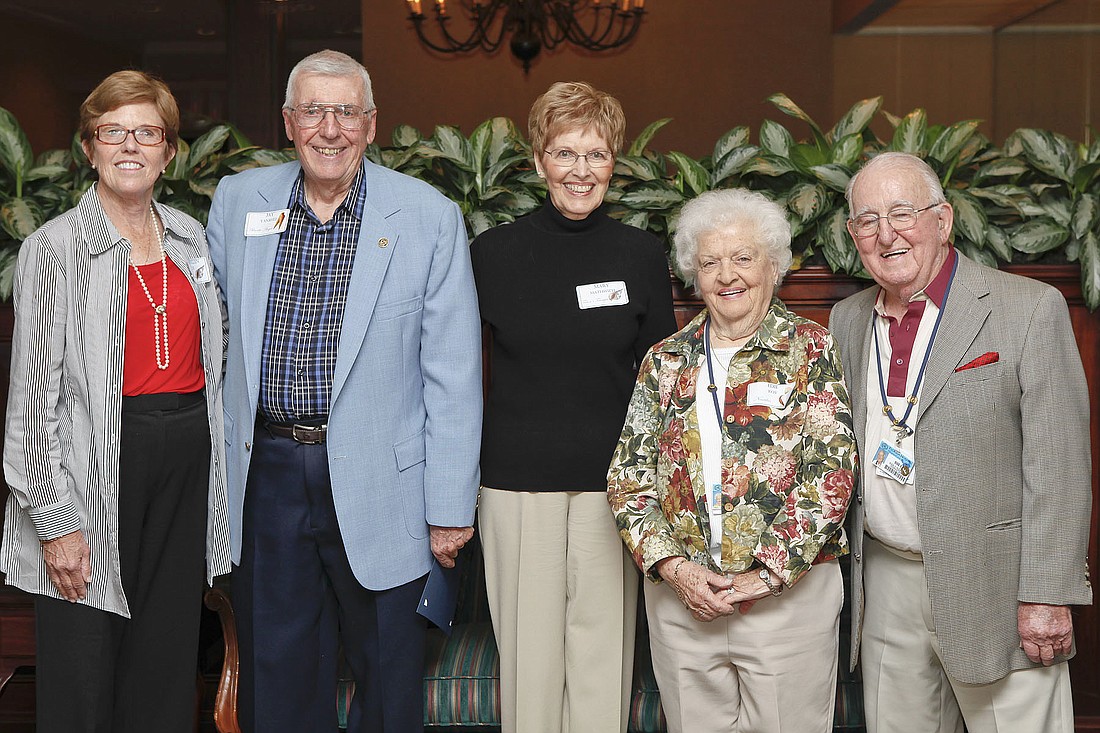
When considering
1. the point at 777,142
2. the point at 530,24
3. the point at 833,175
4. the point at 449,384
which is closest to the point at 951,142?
the point at 833,175

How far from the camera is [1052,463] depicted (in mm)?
2066

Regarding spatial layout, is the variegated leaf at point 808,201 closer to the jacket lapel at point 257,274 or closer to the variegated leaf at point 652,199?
the variegated leaf at point 652,199

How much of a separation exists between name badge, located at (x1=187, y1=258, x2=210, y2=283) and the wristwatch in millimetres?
1445

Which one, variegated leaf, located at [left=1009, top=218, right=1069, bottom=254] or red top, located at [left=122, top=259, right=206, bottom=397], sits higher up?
variegated leaf, located at [left=1009, top=218, right=1069, bottom=254]

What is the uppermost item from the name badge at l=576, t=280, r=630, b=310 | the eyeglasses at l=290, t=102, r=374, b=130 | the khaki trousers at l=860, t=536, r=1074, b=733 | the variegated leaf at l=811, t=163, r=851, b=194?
the eyeglasses at l=290, t=102, r=374, b=130

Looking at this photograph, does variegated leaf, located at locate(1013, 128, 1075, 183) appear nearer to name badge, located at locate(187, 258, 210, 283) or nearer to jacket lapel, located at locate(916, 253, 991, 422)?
jacket lapel, located at locate(916, 253, 991, 422)

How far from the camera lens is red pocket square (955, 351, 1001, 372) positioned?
2111mm

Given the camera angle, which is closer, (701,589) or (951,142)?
(701,589)

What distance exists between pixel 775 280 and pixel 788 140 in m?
0.89

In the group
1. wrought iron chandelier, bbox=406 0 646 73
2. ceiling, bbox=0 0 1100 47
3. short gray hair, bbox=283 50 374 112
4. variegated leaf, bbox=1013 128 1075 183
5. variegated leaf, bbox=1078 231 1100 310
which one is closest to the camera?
short gray hair, bbox=283 50 374 112

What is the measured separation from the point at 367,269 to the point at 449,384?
33 cm

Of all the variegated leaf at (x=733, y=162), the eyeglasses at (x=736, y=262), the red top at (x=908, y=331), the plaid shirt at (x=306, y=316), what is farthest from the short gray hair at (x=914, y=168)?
the plaid shirt at (x=306, y=316)

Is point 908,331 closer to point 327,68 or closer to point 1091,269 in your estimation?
point 1091,269

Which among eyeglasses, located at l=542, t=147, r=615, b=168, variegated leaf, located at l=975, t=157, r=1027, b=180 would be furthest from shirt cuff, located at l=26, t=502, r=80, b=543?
variegated leaf, located at l=975, t=157, r=1027, b=180
